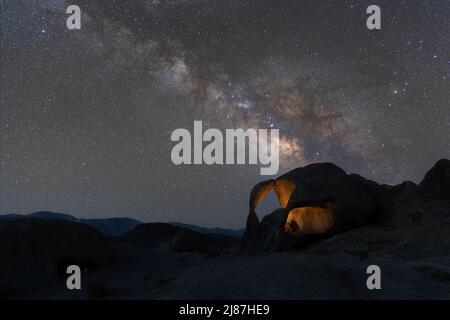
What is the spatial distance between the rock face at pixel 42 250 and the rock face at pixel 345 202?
1438cm

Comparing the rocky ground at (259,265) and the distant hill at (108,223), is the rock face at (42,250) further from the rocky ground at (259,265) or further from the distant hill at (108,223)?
the distant hill at (108,223)

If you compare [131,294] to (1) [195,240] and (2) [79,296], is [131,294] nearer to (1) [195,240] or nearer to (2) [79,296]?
(2) [79,296]

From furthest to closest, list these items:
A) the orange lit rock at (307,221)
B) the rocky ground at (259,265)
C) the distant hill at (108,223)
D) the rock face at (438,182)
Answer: the distant hill at (108,223) → the orange lit rock at (307,221) → the rock face at (438,182) → the rocky ground at (259,265)

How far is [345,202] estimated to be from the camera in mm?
24906

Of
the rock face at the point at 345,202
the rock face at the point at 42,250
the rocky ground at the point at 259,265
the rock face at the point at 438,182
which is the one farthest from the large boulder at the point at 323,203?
the rock face at the point at 42,250

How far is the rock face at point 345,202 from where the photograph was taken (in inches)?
872

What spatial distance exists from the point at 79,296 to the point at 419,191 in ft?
65.0

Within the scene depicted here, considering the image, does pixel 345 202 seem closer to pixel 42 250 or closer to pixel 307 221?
pixel 307 221

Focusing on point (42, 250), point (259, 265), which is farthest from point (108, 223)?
point (259, 265)

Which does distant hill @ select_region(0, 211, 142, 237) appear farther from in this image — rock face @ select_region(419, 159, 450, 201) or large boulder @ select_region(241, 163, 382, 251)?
rock face @ select_region(419, 159, 450, 201)

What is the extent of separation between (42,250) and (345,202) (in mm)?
18335

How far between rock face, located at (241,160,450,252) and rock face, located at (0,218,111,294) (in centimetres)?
1438

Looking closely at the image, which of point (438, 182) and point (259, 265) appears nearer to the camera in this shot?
point (259, 265)

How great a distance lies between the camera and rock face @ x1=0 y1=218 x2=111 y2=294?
501 inches
